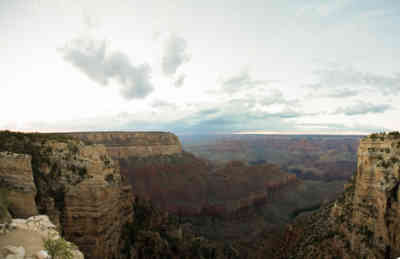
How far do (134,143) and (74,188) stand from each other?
58.0 m

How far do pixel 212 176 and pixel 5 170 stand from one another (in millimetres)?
66781

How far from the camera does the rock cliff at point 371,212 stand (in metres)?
15.5

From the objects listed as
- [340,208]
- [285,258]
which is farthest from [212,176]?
[340,208]

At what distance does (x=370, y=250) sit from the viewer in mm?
15938

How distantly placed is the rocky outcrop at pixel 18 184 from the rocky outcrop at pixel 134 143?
55.5 metres

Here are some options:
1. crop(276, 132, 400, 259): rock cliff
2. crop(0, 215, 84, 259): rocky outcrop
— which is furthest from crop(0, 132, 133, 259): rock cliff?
crop(276, 132, 400, 259): rock cliff

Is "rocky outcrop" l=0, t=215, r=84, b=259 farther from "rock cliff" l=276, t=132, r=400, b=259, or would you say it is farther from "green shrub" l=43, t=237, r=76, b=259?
"rock cliff" l=276, t=132, r=400, b=259

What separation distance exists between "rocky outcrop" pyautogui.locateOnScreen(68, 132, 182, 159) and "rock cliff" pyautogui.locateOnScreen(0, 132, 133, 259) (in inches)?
2023

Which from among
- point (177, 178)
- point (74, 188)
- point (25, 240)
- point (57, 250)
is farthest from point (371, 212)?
point (177, 178)

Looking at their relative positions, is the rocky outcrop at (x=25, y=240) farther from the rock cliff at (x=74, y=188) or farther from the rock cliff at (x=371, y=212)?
the rock cliff at (x=371, y=212)

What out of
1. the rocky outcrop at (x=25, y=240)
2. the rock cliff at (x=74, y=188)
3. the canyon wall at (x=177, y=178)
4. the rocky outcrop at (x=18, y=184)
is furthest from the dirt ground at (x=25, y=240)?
the canyon wall at (x=177, y=178)

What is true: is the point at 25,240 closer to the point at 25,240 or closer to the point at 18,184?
the point at 25,240

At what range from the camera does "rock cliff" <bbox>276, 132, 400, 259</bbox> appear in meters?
15.5

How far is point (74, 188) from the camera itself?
15.2 meters
